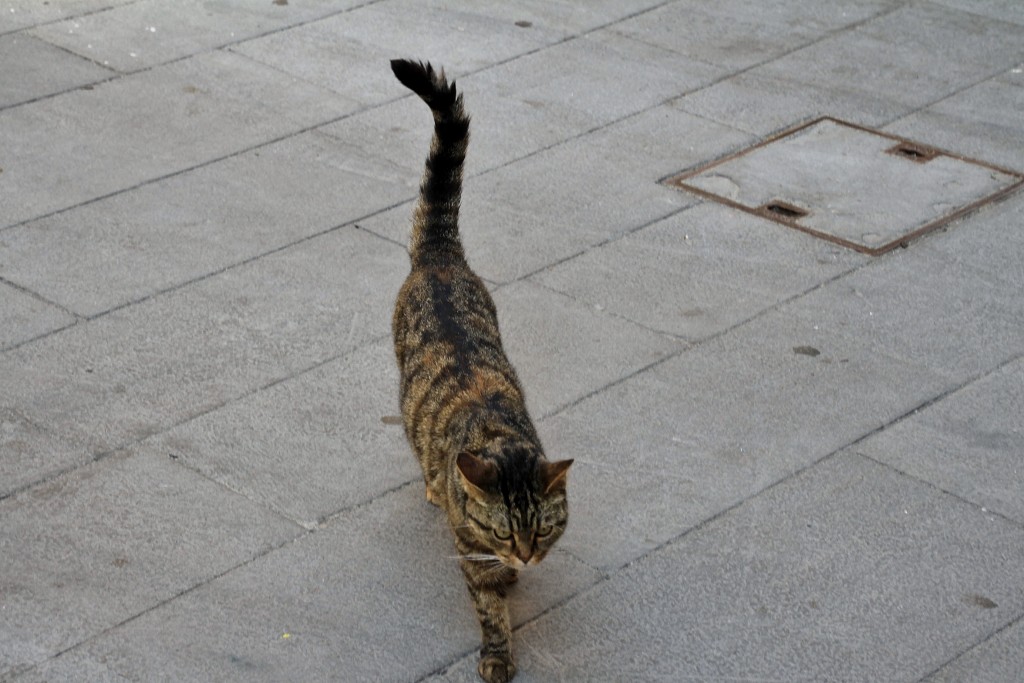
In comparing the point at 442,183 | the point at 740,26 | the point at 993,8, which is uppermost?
the point at 442,183

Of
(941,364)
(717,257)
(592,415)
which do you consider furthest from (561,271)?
(941,364)

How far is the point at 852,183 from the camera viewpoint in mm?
8336

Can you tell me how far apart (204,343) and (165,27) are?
3.93 meters

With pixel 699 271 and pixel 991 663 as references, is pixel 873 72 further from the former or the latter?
pixel 991 663

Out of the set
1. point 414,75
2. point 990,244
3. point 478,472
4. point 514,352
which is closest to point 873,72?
point 990,244

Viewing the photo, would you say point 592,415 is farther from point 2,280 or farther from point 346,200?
point 2,280

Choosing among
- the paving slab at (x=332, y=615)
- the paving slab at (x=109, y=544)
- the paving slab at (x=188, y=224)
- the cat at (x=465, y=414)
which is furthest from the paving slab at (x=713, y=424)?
the paving slab at (x=188, y=224)

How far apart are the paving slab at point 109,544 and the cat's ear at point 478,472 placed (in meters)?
1.16

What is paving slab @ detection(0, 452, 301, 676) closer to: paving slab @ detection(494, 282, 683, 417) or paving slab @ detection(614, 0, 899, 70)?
paving slab @ detection(494, 282, 683, 417)

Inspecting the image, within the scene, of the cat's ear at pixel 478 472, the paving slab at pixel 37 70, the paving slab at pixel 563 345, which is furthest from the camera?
the paving slab at pixel 37 70

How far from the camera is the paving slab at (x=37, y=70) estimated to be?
9.27 meters

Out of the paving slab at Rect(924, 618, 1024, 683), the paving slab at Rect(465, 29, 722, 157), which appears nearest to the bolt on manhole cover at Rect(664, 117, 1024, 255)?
the paving slab at Rect(465, 29, 722, 157)

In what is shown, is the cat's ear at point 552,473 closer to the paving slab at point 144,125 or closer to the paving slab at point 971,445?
the paving slab at point 971,445

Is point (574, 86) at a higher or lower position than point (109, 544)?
higher
